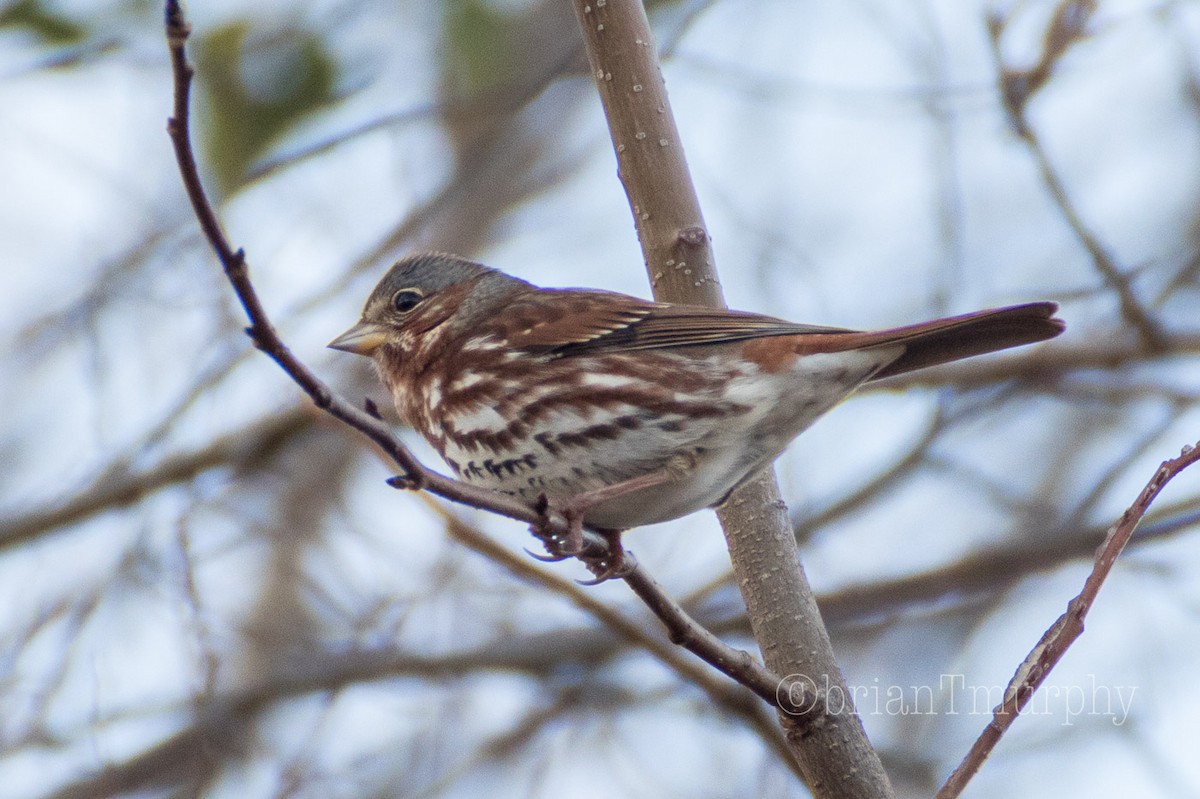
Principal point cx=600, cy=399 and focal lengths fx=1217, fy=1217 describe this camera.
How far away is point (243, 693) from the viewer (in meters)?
7.09

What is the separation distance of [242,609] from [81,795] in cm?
216

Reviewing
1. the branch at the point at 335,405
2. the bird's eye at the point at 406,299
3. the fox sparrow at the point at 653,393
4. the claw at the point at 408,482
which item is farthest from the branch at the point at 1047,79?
the claw at the point at 408,482

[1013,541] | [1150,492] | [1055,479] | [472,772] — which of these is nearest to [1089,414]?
[1055,479]

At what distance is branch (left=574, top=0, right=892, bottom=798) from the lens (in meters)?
3.72

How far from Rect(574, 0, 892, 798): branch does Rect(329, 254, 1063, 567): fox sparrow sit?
115 millimetres

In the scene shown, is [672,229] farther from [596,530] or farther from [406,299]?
[406,299]

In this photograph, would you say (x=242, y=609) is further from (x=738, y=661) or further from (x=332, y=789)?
(x=738, y=661)

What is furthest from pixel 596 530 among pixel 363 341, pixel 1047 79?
pixel 1047 79

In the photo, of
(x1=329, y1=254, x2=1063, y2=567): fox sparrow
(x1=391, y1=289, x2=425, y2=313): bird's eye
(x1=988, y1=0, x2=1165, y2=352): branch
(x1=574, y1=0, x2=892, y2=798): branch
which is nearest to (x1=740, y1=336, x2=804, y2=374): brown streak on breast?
(x1=329, y1=254, x2=1063, y2=567): fox sparrow

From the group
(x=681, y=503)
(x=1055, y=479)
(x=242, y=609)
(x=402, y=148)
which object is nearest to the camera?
(x=681, y=503)

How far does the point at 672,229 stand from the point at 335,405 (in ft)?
6.26

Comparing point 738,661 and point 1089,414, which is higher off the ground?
point 1089,414

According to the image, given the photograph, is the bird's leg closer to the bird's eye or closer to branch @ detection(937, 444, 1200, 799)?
branch @ detection(937, 444, 1200, 799)

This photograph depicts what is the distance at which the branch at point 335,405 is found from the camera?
220 cm
